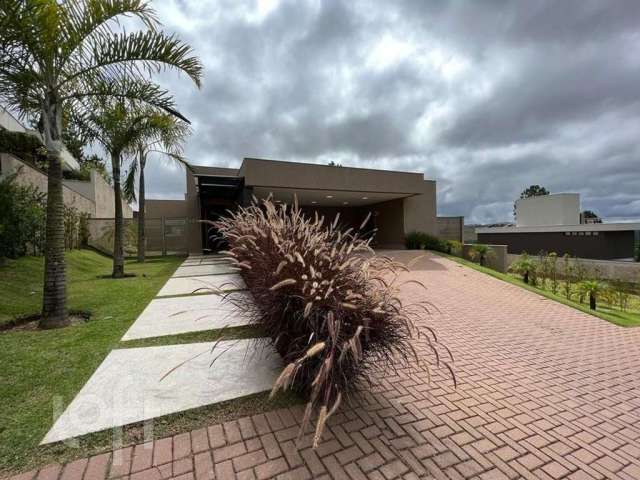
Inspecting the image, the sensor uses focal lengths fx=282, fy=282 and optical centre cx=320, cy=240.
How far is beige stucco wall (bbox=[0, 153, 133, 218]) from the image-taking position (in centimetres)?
823

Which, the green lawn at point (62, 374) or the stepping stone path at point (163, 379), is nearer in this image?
the green lawn at point (62, 374)

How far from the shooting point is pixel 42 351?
3.09 metres

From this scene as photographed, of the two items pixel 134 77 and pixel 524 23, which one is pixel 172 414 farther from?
pixel 524 23

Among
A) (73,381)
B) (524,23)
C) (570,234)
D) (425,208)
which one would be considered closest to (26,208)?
(73,381)

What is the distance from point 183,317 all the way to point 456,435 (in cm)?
386

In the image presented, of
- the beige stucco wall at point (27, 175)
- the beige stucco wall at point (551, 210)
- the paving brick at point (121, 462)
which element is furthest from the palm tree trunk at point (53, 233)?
the beige stucco wall at point (551, 210)

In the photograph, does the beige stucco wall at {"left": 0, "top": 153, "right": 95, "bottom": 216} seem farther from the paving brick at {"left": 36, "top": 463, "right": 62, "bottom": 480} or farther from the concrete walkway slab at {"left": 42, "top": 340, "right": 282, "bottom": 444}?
the paving brick at {"left": 36, "top": 463, "right": 62, "bottom": 480}

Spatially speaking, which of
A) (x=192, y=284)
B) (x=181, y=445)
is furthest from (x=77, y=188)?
(x=181, y=445)

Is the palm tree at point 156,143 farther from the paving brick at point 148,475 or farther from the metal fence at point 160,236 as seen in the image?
the paving brick at point 148,475

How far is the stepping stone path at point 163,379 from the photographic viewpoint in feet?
6.76

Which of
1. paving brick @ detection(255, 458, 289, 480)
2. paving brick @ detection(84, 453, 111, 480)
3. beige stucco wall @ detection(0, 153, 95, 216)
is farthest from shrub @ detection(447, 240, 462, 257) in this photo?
beige stucco wall @ detection(0, 153, 95, 216)

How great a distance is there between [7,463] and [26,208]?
8.81 metres

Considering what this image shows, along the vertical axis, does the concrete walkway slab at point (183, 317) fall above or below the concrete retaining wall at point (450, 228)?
below

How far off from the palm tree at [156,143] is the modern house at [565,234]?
26.1m
